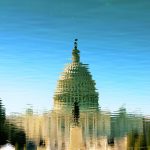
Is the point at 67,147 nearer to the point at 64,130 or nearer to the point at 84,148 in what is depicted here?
the point at 84,148

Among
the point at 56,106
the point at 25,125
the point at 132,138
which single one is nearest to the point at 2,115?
the point at 25,125

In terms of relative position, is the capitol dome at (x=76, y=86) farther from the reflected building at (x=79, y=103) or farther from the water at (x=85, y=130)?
the water at (x=85, y=130)

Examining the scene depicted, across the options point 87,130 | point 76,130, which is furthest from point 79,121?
point 76,130

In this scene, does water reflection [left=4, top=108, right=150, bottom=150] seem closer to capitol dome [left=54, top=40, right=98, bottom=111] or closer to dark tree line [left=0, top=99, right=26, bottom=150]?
dark tree line [left=0, top=99, right=26, bottom=150]

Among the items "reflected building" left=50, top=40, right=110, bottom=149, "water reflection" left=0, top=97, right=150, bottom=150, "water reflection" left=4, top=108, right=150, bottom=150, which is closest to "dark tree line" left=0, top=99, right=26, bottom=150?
"water reflection" left=0, top=97, right=150, bottom=150

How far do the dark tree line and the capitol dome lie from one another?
52.3 ft

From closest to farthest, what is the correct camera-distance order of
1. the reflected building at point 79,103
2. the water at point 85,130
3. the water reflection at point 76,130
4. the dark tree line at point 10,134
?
the dark tree line at point 10,134 < the water reflection at point 76,130 < the water at point 85,130 < the reflected building at point 79,103

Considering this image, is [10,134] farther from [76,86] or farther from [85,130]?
[76,86]

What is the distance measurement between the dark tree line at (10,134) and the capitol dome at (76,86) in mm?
15931

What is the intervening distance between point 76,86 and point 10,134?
70.6ft

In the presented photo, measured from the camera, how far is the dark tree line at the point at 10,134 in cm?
2652

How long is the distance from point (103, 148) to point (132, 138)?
209cm

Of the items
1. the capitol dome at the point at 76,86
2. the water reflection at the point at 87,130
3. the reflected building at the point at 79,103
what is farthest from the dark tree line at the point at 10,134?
the capitol dome at the point at 76,86

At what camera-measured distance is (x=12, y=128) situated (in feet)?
97.4
